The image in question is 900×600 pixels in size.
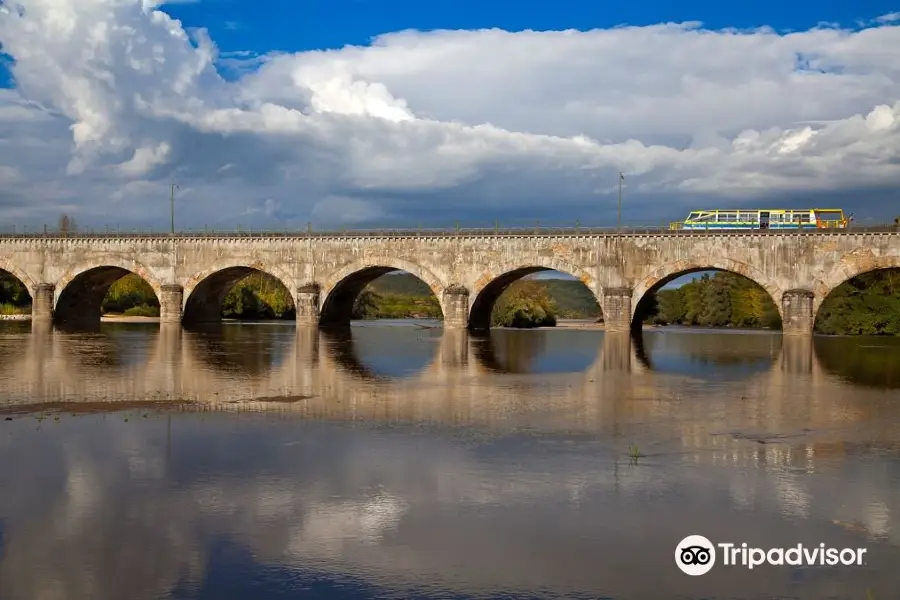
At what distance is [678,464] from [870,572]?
151 inches

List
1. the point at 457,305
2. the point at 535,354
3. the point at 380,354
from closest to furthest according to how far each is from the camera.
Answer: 1. the point at 380,354
2. the point at 535,354
3. the point at 457,305

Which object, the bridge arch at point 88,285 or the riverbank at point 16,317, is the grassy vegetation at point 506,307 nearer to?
the bridge arch at point 88,285

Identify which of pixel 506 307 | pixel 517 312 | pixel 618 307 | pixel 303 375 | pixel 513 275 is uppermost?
pixel 513 275

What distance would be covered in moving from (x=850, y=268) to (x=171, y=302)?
36.7m

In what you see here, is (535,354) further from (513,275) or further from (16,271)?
(16,271)

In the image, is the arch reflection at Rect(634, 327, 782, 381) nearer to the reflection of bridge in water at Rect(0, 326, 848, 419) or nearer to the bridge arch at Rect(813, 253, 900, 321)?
the reflection of bridge in water at Rect(0, 326, 848, 419)

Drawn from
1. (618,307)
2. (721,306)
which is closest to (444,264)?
(618,307)

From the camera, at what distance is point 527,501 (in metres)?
9.20

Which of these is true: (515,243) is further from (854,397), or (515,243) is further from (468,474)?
(468,474)

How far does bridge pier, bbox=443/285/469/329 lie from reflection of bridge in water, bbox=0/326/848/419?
33.8 ft

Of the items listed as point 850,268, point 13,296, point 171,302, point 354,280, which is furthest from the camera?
point 13,296

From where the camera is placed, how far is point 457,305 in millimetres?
45250

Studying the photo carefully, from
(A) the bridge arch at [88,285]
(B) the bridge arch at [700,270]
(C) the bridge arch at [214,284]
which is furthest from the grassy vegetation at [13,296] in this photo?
(B) the bridge arch at [700,270]

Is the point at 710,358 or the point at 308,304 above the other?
the point at 308,304
